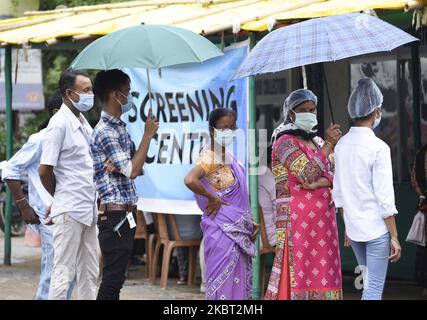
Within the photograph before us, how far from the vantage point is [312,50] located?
7.02m

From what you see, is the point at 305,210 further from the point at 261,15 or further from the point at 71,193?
the point at 261,15

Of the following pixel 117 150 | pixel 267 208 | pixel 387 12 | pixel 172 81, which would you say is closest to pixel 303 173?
pixel 117 150

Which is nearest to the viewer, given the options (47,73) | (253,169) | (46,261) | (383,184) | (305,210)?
(383,184)

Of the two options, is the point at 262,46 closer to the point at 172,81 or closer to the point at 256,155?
the point at 256,155

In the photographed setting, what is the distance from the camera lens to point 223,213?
7383 mm

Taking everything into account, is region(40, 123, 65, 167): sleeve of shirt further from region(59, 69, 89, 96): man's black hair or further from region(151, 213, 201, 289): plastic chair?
region(151, 213, 201, 289): plastic chair

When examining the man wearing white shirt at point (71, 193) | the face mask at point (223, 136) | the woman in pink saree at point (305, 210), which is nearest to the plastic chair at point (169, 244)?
the face mask at point (223, 136)

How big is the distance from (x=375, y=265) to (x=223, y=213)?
1.25 meters

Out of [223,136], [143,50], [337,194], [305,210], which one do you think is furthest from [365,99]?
[143,50]

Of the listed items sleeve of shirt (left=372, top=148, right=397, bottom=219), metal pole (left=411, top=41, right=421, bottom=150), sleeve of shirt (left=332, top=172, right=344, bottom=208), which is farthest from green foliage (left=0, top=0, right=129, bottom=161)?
sleeve of shirt (left=372, top=148, right=397, bottom=219)
